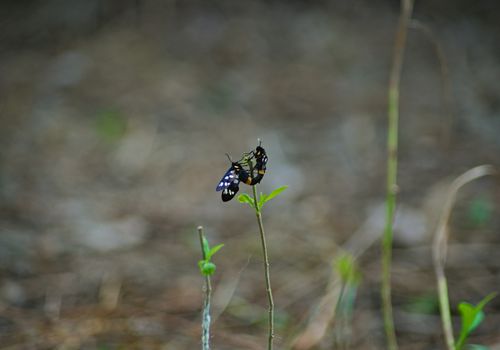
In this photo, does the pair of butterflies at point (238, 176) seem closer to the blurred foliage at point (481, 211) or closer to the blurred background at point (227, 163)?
the blurred background at point (227, 163)

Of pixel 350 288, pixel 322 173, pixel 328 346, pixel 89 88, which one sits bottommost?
pixel 328 346

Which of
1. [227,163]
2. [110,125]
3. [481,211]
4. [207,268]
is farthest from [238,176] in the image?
[110,125]

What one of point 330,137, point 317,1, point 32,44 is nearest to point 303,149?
point 330,137

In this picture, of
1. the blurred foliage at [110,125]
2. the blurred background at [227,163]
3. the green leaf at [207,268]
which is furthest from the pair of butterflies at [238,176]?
the blurred foliage at [110,125]

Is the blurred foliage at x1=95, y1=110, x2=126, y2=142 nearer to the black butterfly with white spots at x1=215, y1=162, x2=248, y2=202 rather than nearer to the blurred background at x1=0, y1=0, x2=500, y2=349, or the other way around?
the blurred background at x1=0, y1=0, x2=500, y2=349

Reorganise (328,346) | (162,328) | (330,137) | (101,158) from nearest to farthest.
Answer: (328,346) → (162,328) → (101,158) → (330,137)

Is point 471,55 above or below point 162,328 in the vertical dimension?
above

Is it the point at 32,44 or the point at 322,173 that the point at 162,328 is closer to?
the point at 322,173

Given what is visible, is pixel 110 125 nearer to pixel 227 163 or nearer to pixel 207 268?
pixel 227 163
